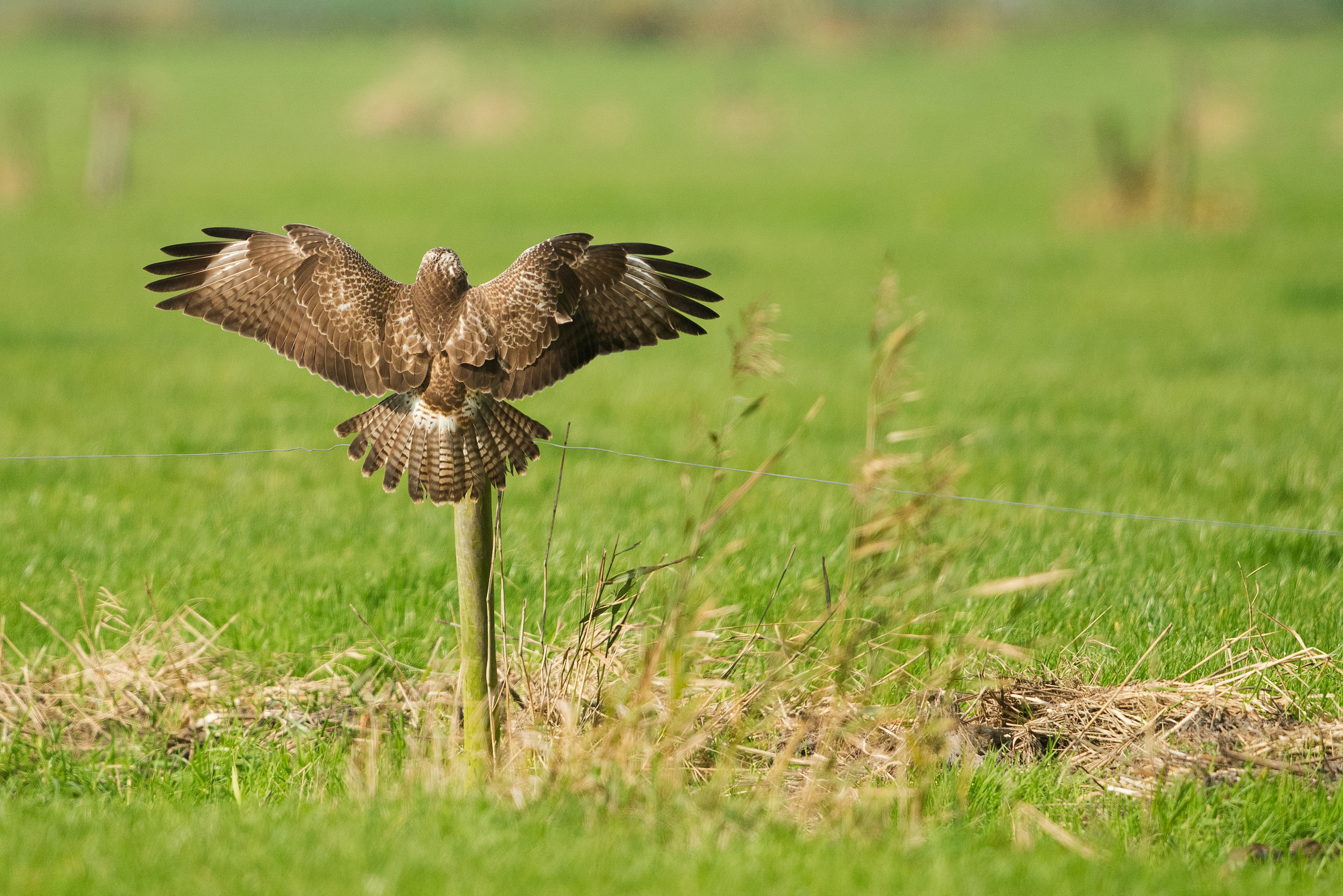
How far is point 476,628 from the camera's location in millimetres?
4125

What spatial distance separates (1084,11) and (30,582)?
60596 mm

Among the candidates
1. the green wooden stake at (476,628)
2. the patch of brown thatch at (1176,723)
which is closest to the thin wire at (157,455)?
the green wooden stake at (476,628)

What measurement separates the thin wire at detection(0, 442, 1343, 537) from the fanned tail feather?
0.41 ft

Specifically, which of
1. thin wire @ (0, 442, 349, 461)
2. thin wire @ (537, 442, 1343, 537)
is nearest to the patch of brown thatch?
thin wire @ (537, 442, 1343, 537)

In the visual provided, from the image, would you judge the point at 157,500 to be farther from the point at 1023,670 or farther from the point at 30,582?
the point at 1023,670

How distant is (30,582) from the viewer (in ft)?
19.6

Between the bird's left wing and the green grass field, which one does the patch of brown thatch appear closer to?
the green grass field

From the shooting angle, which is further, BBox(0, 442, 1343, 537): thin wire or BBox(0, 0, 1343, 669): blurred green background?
BBox(0, 0, 1343, 669): blurred green background

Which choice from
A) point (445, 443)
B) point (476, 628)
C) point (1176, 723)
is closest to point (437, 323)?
point (445, 443)

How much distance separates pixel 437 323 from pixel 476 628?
0.95 m

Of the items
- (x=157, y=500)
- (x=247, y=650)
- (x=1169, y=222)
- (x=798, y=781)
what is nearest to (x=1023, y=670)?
(x=798, y=781)

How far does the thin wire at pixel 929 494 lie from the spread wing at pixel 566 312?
0.88 ft

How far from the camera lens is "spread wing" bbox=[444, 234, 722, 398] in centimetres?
389

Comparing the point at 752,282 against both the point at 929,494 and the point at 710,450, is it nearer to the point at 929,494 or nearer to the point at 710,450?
the point at 710,450
